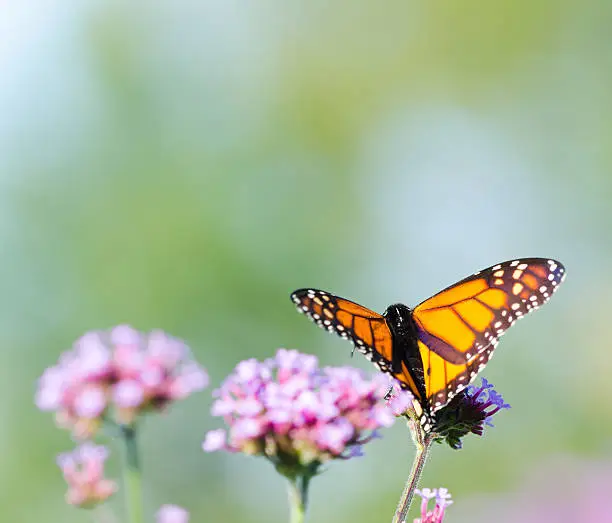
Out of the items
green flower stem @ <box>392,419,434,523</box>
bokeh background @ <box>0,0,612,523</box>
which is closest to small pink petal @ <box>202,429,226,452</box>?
green flower stem @ <box>392,419,434,523</box>

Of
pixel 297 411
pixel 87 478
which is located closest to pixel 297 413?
pixel 297 411

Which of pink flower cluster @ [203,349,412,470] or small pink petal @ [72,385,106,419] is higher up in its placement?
small pink petal @ [72,385,106,419]

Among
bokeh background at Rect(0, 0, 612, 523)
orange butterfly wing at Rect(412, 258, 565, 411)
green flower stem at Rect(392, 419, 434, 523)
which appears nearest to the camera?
green flower stem at Rect(392, 419, 434, 523)

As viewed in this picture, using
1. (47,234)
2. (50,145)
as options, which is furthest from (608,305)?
(50,145)

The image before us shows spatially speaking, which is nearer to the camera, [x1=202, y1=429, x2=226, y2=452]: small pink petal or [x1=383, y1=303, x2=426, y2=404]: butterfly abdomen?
[x1=202, y1=429, x2=226, y2=452]: small pink petal

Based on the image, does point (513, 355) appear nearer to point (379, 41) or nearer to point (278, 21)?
point (379, 41)

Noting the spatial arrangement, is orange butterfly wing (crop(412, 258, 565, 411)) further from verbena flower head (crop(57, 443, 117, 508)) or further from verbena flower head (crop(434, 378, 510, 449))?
verbena flower head (crop(57, 443, 117, 508))
